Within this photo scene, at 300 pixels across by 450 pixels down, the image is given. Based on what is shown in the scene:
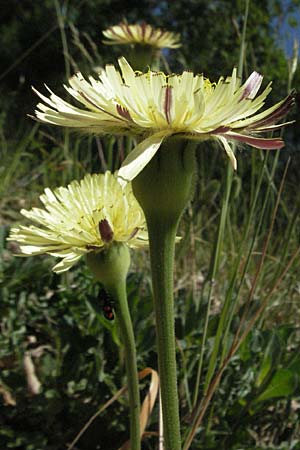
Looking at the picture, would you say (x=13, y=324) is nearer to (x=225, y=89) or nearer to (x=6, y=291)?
(x=6, y=291)

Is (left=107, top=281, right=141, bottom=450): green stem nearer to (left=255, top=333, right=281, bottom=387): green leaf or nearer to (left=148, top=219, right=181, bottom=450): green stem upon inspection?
(left=148, top=219, right=181, bottom=450): green stem

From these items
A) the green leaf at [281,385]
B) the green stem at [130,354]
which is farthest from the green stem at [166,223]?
the green leaf at [281,385]

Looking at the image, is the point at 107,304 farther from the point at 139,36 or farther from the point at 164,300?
the point at 139,36

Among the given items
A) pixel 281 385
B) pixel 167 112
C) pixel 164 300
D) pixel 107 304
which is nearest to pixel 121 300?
pixel 107 304

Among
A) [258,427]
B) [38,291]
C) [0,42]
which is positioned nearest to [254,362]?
[258,427]

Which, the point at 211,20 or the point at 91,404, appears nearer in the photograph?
the point at 91,404

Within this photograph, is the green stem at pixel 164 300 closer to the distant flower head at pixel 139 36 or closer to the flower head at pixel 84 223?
the flower head at pixel 84 223
